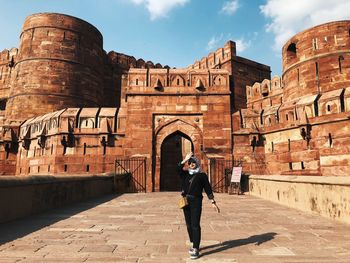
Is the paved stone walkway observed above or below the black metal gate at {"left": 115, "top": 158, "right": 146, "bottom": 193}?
below

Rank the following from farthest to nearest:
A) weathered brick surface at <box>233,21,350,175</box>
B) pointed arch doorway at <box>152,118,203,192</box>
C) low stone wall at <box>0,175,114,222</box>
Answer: pointed arch doorway at <box>152,118,203,192</box> < weathered brick surface at <box>233,21,350,175</box> < low stone wall at <box>0,175,114,222</box>

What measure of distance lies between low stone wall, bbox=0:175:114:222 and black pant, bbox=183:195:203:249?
3340mm

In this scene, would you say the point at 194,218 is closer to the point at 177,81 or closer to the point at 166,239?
the point at 166,239

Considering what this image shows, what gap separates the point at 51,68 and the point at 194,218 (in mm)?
19215

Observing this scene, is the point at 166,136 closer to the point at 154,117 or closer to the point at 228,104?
the point at 154,117

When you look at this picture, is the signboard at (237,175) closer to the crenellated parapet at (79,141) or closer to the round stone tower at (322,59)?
the crenellated parapet at (79,141)

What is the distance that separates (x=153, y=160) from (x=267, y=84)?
12.6 meters

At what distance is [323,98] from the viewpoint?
485 inches

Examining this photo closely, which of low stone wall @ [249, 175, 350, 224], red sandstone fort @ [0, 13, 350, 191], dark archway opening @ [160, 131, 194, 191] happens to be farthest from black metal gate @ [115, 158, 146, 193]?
dark archway opening @ [160, 131, 194, 191]

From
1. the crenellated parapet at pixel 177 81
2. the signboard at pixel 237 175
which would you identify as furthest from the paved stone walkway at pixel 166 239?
the crenellated parapet at pixel 177 81

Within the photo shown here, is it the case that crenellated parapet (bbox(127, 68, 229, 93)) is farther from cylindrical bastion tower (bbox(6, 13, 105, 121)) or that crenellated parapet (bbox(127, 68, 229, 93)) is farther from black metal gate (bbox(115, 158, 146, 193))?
cylindrical bastion tower (bbox(6, 13, 105, 121))

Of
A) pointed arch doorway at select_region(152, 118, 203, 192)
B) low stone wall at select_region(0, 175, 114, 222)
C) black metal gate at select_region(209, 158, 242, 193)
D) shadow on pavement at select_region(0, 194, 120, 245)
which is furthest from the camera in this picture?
pointed arch doorway at select_region(152, 118, 203, 192)

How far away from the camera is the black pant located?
132 inches

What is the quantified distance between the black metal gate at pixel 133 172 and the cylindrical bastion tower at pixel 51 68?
8.26 m
